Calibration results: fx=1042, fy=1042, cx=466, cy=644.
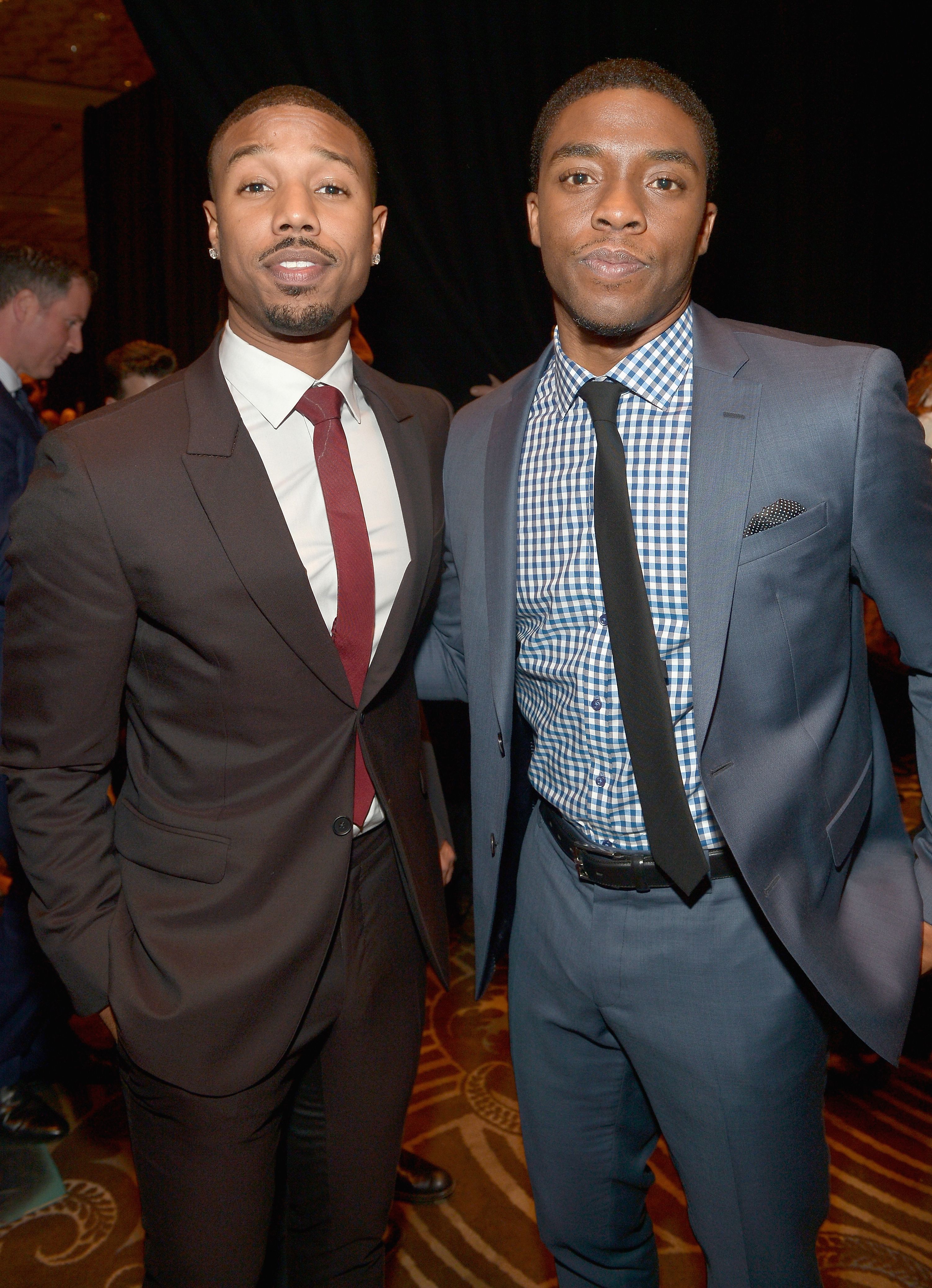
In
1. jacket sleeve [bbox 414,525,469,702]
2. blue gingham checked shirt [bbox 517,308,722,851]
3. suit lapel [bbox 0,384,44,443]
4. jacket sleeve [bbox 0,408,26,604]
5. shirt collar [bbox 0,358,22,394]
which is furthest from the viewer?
shirt collar [bbox 0,358,22,394]

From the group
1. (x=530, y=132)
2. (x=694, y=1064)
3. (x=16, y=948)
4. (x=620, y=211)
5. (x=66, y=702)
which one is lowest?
(x=16, y=948)

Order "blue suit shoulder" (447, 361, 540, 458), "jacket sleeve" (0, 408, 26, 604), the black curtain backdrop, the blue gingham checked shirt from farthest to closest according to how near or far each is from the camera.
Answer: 1. the black curtain backdrop
2. "jacket sleeve" (0, 408, 26, 604)
3. "blue suit shoulder" (447, 361, 540, 458)
4. the blue gingham checked shirt

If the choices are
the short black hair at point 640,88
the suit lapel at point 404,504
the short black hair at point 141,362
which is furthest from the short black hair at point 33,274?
the short black hair at point 640,88

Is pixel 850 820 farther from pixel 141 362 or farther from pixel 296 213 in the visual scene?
pixel 141 362

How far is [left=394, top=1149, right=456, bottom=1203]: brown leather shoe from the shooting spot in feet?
7.34

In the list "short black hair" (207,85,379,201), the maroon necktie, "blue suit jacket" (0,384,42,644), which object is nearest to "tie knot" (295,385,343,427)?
the maroon necktie

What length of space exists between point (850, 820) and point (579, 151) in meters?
0.99

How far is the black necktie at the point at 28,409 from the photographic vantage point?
270 centimetres

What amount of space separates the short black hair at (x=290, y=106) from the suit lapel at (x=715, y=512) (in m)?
0.63

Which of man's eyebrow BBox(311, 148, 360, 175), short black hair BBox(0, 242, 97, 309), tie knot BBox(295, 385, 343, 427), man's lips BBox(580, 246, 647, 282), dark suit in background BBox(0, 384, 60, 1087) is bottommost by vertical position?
dark suit in background BBox(0, 384, 60, 1087)

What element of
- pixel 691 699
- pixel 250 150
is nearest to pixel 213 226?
pixel 250 150

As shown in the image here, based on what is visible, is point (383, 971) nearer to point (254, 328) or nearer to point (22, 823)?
point (22, 823)

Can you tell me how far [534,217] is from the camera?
1592 millimetres

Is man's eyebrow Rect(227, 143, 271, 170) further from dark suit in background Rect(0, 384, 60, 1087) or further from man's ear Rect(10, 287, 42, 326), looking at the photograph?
man's ear Rect(10, 287, 42, 326)
